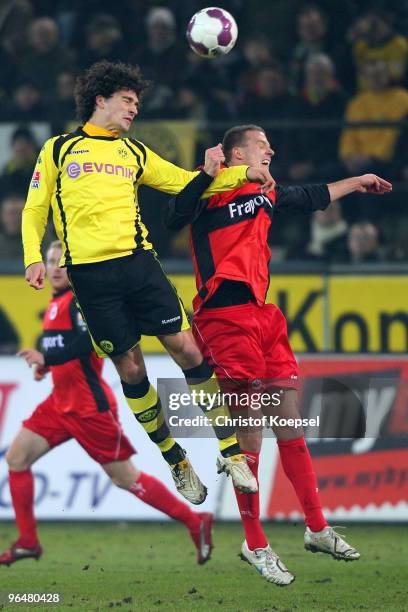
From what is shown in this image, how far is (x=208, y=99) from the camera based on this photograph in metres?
12.8

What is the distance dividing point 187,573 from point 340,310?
3418 millimetres

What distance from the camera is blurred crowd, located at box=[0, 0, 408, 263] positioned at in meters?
11.7

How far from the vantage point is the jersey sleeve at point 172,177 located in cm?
722

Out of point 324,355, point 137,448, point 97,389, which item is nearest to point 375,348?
point 324,355

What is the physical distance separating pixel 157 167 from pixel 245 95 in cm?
546

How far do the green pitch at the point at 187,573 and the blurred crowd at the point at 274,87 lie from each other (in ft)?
8.69

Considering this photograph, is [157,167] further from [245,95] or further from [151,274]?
[245,95]

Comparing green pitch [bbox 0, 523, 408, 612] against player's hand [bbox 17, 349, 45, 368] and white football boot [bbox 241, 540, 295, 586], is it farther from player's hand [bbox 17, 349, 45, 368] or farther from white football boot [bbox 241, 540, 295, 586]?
player's hand [bbox 17, 349, 45, 368]

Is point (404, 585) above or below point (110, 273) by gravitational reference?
below

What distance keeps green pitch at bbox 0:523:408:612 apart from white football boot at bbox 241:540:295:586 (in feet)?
0.49

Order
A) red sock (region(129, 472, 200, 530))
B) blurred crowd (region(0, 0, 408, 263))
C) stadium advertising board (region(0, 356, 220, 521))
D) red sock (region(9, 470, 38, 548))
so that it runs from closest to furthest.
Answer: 1. red sock (region(9, 470, 38, 548))
2. red sock (region(129, 472, 200, 530))
3. stadium advertising board (region(0, 356, 220, 521))
4. blurred crowd (region(0, 0, 408, 263))

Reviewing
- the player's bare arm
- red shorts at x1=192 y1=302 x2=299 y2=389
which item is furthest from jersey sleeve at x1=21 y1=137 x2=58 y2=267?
the player's bare arm

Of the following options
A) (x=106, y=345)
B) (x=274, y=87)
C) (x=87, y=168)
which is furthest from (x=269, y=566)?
(x=274, y=87)

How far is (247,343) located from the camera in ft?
24.2
